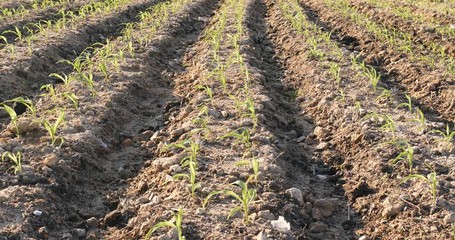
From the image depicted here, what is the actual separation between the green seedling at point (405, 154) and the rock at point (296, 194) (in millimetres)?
739

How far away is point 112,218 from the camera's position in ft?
11.3

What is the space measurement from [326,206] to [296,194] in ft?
0.80

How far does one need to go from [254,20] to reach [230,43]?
311cm

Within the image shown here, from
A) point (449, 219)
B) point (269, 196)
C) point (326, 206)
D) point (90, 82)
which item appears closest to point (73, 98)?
point (90, 82)

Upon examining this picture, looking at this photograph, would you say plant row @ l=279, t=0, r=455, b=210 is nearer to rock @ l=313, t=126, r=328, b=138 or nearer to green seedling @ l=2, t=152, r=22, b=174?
rock @ l=313, t=126, r=328, b=138

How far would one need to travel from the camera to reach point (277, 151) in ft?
13.8

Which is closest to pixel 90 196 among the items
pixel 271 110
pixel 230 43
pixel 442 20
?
pixel 271 110

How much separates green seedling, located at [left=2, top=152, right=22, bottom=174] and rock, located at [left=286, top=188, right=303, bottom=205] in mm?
1866

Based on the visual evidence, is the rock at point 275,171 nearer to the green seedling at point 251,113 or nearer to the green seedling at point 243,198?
the green seedling at point 243,198

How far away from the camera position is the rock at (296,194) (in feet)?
11.7

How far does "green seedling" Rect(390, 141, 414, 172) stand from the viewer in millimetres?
3696

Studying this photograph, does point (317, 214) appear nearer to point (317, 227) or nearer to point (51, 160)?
point (317, 227)

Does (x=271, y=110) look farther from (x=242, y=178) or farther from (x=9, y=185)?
(x=9, y=185)

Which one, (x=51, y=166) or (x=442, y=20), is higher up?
(x=51, y=166)
